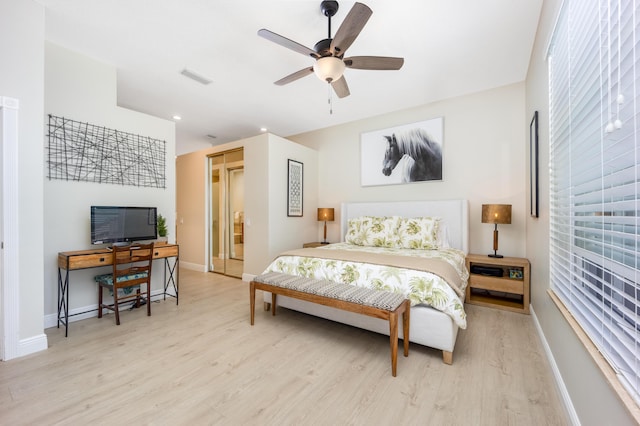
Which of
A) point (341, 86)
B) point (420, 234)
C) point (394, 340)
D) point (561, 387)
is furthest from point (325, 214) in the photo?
point (561, 387)

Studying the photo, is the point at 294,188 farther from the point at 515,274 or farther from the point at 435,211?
the point at 515,274

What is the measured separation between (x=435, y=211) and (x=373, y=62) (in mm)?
2421

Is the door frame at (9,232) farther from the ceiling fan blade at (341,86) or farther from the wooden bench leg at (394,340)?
the wooden bench leg at (394,340)

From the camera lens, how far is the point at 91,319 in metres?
2.92

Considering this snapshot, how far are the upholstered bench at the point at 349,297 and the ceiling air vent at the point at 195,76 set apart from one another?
2548 mm

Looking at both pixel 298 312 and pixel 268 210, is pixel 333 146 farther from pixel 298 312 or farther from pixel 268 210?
pixel 298 312

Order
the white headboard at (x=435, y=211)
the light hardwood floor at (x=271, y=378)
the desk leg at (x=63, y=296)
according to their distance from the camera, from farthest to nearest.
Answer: the white headboard at (x=435, y=211)
the desk leg at (x=63, y=296)
the light hardwood floor at (x=271, y=378)

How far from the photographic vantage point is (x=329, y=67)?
2.18 meters

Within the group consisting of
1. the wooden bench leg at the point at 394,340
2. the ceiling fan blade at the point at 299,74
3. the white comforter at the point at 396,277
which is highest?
the ceiling fan blade at the point at 299,74

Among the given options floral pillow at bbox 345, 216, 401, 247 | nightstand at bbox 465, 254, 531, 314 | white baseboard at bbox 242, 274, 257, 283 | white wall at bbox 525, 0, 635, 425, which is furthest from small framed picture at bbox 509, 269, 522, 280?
white baseboard at bbox 242, 274, 257, 283

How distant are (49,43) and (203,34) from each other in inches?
63.6

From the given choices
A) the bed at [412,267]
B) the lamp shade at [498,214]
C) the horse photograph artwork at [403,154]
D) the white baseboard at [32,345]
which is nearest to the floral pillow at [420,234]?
the bed at [412,267]

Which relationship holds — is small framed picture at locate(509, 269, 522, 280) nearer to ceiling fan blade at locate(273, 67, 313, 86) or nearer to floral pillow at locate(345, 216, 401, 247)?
floral pillow at locate(345, 216, 401, 247)

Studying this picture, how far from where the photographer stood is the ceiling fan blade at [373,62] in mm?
2225
